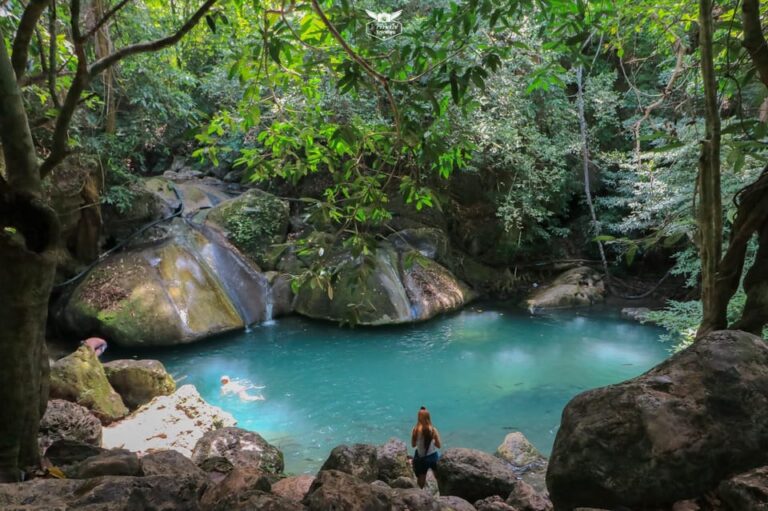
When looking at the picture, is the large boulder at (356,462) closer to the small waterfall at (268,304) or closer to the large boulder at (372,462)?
the large boulder at (372,462)

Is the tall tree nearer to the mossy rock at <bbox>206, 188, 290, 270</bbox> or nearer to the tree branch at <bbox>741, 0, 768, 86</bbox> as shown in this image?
the tree branch at <bbox>741, 0, 768, 86</bbox>

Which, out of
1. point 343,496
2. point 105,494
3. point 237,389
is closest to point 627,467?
point 343,496

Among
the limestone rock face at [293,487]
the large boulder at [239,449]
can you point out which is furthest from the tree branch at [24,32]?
the large boulder at [239,449]

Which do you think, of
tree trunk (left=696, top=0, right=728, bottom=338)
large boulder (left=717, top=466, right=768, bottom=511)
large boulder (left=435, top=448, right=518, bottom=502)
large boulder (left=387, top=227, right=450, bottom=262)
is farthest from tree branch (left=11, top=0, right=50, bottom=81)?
large boulder (left=387, top=227, right=450, bottom=262)

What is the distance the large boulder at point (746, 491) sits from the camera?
163 centimetres

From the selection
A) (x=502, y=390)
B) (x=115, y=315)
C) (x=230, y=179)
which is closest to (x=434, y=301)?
(x=502, y=390)

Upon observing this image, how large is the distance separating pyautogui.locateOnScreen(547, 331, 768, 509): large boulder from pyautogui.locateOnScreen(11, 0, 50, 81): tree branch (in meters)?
3.27

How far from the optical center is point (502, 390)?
944cm

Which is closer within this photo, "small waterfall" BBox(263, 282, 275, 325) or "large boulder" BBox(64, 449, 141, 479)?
"large boulder" BBox(64, 449, 141, 479)

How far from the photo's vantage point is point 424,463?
5.62 meters

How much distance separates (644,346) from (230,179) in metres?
14.8

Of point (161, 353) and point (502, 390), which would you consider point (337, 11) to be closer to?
point (502, 390)

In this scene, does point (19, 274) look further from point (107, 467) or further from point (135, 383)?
point (135, 383)

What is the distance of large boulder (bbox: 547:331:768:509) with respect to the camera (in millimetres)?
1947
